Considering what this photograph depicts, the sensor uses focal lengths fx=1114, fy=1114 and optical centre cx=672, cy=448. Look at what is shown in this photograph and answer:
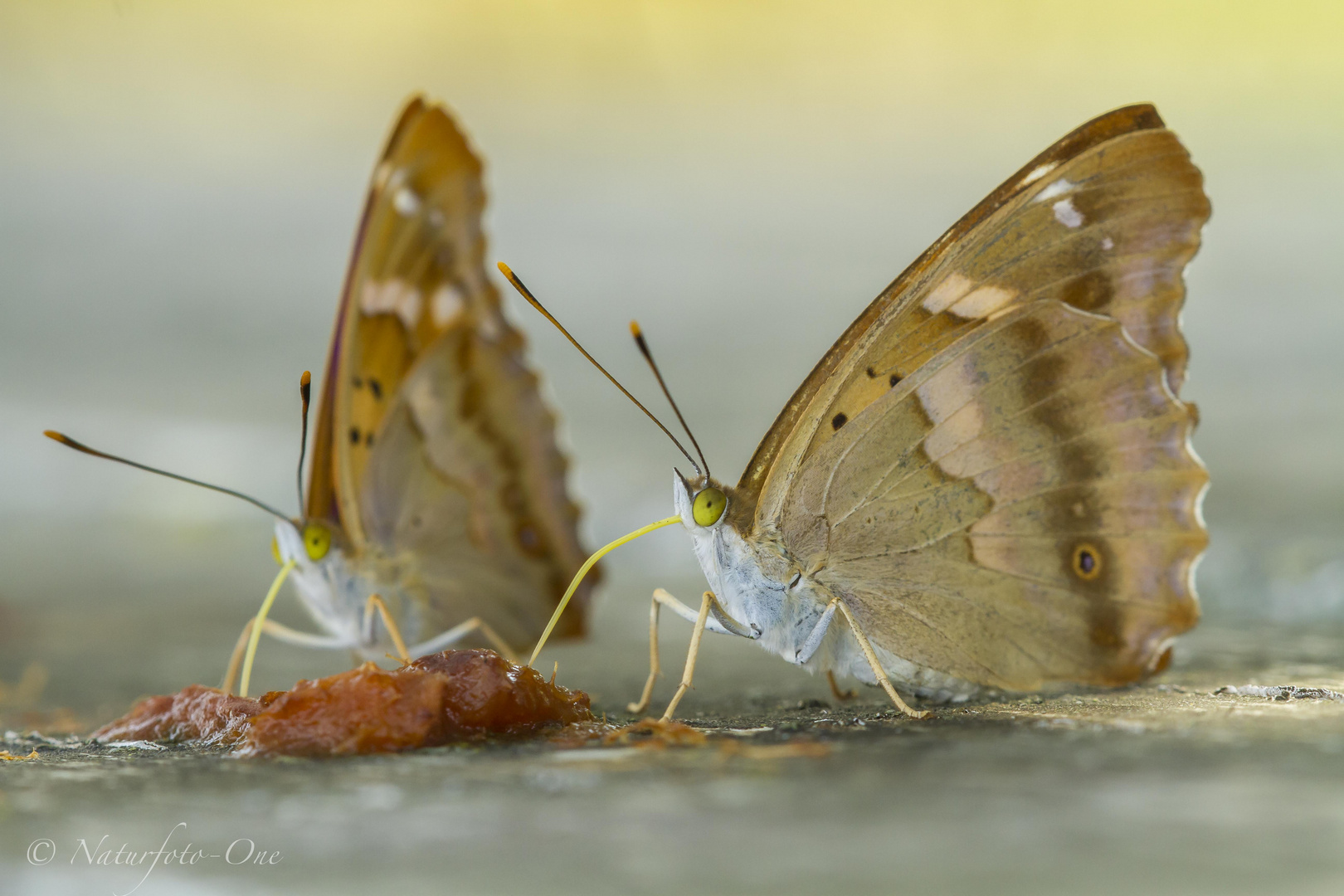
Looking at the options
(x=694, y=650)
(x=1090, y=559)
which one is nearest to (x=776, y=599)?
(x=694, y=650)

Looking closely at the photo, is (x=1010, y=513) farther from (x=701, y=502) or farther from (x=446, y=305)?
(x=446, y=305)

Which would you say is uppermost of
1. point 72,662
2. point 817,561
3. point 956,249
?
point 956,249

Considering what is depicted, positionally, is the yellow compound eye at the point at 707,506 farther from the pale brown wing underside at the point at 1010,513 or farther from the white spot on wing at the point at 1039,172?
the white spot on wing at the point at 1039,172

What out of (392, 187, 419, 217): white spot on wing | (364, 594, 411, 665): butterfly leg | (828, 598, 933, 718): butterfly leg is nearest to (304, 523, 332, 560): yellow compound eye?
(364, 594, 411, 665): butterfly leg

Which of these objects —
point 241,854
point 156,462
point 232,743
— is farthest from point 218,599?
point 241,854

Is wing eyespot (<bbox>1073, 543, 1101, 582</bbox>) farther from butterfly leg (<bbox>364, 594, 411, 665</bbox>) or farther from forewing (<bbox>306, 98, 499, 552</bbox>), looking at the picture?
forewing (<bbox>306, 98, 499, 552</bbox>)

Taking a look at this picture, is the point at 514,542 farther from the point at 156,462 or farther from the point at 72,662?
the point at 156,462

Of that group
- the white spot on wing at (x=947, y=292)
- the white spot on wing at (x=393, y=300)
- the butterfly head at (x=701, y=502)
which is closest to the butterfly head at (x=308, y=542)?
the white spot on wing at (x=393, y=300)
